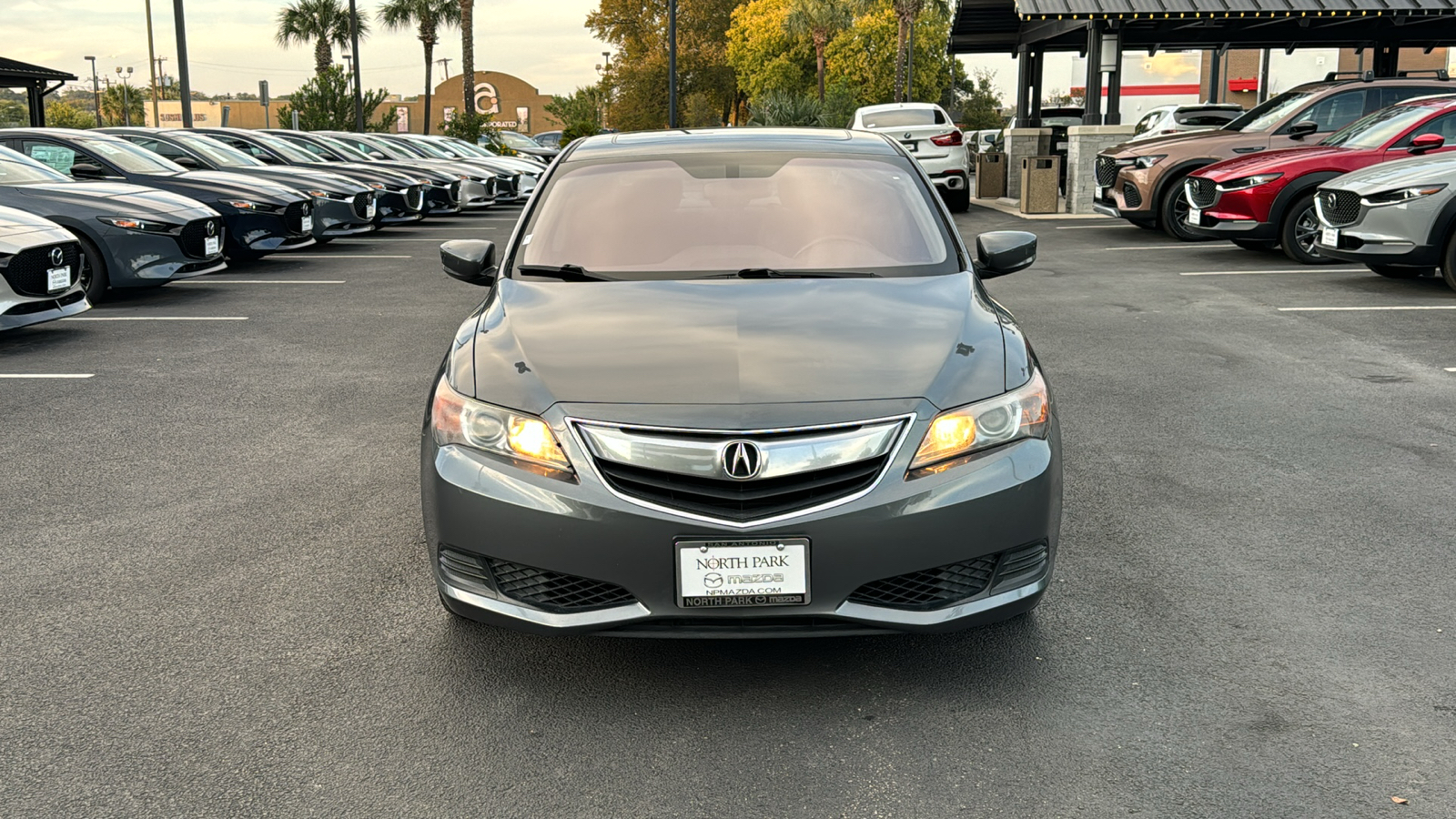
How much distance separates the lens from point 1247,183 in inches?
529

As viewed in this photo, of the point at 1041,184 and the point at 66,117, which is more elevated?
the point at 66,117

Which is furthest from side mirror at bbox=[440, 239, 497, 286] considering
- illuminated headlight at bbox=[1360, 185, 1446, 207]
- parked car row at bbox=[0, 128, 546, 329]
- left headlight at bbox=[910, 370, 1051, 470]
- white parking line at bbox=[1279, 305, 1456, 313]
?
illuminated headlight at bbox=[1360, 185, 1446, 207]

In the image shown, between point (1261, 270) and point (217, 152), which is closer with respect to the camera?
point (1261, 270)

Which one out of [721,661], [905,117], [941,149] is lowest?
[721,661]

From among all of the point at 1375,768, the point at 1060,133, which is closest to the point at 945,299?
the point at 1375,768

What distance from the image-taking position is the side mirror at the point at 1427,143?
478 inches

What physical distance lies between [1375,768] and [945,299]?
5.68ft

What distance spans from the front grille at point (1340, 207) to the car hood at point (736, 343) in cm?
823

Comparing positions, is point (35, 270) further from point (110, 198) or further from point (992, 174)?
point (992, 174)

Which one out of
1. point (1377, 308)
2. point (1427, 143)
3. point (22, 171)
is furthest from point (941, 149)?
point (22, 171)

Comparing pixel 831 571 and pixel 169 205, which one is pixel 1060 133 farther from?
pixel 831 571

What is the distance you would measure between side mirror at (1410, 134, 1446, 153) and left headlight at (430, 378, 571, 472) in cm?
1150

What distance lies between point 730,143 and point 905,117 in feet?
61.1

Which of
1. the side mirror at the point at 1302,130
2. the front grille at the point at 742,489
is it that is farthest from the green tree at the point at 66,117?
the front grille at the point at 742,489
